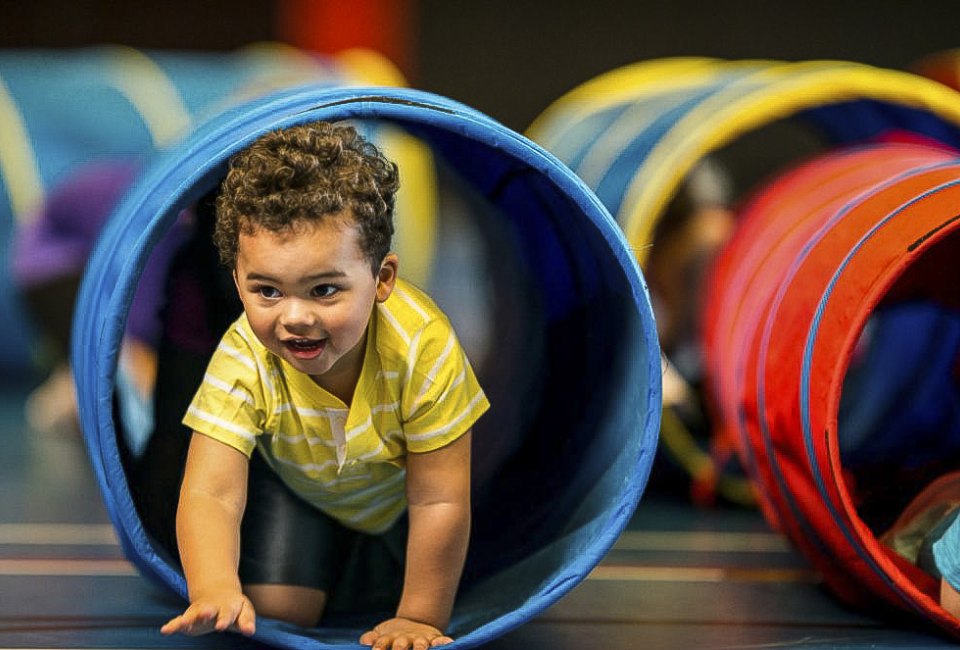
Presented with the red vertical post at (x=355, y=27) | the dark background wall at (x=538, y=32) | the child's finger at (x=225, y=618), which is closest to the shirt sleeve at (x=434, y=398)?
the child's finger at (x=225, y=618)

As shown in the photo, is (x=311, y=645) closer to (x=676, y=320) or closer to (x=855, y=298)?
(x=855, y=298)

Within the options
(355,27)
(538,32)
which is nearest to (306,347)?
(355,27)

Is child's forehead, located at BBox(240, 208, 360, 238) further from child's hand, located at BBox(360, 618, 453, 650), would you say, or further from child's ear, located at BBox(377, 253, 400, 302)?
child's hand, located at BBox(360, 618, 453, 650)

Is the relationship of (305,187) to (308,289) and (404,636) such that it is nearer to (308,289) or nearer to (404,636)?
(308,289)

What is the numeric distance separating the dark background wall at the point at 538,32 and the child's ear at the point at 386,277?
508cm

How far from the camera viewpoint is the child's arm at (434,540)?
1687mm

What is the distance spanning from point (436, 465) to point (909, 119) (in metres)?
1.67

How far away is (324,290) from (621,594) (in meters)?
0.80

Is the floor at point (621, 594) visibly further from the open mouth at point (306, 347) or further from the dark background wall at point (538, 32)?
the dark background wall at point (538, 32)

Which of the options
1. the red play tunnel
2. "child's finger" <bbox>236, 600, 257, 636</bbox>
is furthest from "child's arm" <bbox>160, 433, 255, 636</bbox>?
the red play tunnel

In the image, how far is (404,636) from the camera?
1.64 m

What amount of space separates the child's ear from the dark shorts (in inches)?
15.3

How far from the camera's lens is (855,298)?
1785mm

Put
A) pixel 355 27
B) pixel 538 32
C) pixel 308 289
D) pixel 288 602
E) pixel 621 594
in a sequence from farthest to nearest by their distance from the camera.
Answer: pixel 538 32, pixel 355 27, pixel 621 594, pixel 288 602, pixel 308 289
